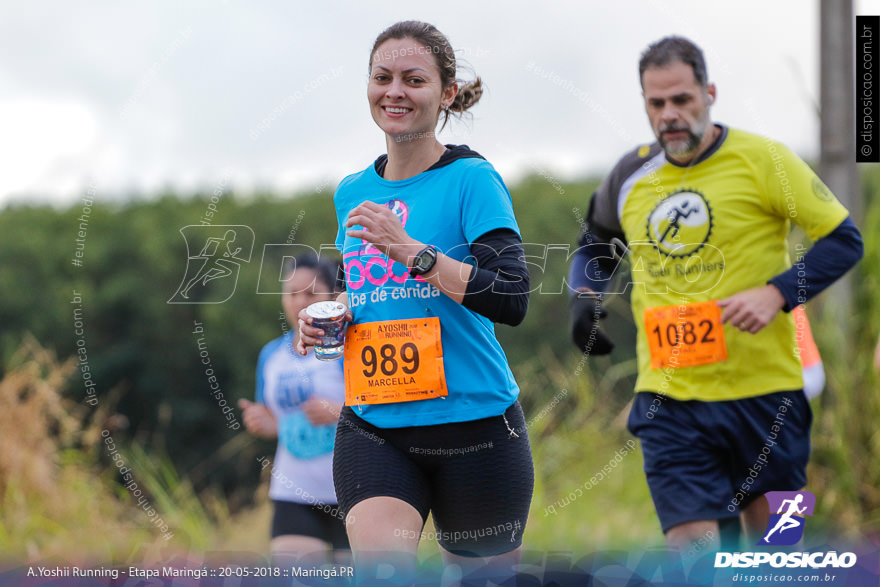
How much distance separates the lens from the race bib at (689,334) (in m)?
3.27

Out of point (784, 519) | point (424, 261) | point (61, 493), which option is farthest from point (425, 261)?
point (61, 493)

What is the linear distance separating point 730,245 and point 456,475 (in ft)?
4.45

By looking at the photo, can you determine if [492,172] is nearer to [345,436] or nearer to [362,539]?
[345,436]

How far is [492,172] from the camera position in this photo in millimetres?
2557

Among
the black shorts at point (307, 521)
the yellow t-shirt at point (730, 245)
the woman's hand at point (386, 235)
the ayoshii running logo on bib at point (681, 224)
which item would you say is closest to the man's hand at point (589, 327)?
the yellow t-shirt at point (730, 245)

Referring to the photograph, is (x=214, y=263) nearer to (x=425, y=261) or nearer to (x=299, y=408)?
(x=299, y=408)

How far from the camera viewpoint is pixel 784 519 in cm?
340

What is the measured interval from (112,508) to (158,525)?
57cm

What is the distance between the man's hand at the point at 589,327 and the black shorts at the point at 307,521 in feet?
4.63

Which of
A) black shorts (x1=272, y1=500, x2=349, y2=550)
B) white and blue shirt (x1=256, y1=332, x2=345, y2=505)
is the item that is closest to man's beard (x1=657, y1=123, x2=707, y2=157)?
white and blue shirt (x1=256, y1=332, x2=345, y2=505)

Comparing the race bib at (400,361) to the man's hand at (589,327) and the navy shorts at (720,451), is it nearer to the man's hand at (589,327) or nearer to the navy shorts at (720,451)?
the man's hand at (589,327)

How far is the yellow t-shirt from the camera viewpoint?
3.28 meters

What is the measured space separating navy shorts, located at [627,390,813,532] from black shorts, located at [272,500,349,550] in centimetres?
149

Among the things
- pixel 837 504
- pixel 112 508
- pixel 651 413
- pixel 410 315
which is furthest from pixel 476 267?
pixel 112 508
